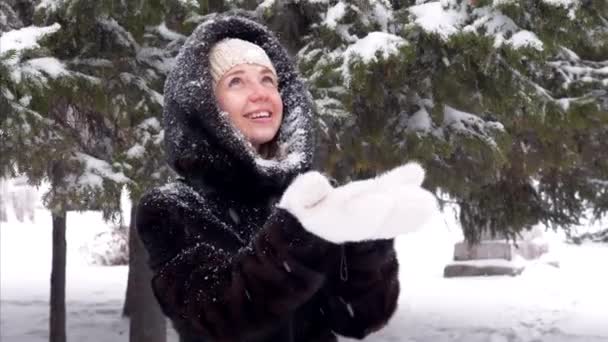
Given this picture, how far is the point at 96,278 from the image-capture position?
16375 millimetres

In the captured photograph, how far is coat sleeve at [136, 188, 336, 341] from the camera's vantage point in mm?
1719

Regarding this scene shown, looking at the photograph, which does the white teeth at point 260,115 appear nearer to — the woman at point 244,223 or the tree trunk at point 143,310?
the woman at point 244,223

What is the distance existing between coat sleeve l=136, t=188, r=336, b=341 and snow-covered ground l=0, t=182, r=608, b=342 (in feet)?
26.5

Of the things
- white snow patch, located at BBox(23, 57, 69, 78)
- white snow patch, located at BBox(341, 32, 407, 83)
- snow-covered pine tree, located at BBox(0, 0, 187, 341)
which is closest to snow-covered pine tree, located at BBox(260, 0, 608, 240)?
white snow patch, located at BBox(341, 32, 407, 83)

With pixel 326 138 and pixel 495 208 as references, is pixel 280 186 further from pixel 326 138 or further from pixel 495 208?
pixel 495 208

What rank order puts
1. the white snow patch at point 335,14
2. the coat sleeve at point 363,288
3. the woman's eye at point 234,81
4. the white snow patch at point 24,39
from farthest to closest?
the white snow patch at point 335,14, the white snow patch at point 24,39, the woman's eye at point 234,81, the coat sleeve at point 363,288

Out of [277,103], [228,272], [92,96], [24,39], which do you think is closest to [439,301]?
[92,96]

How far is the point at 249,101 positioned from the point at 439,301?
1153 cm

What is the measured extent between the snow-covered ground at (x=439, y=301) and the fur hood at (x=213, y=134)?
801cm

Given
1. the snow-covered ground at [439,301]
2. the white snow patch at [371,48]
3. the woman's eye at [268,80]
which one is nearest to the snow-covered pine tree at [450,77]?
the white snow patch at [371,48]

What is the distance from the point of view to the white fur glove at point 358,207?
1618 millimetres

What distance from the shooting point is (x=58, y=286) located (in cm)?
865

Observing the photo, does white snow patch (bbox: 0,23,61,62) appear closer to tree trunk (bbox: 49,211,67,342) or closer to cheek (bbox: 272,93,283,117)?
cheek (bbox: 272,93,283,117)

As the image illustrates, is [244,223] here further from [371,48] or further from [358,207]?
[371,48]
